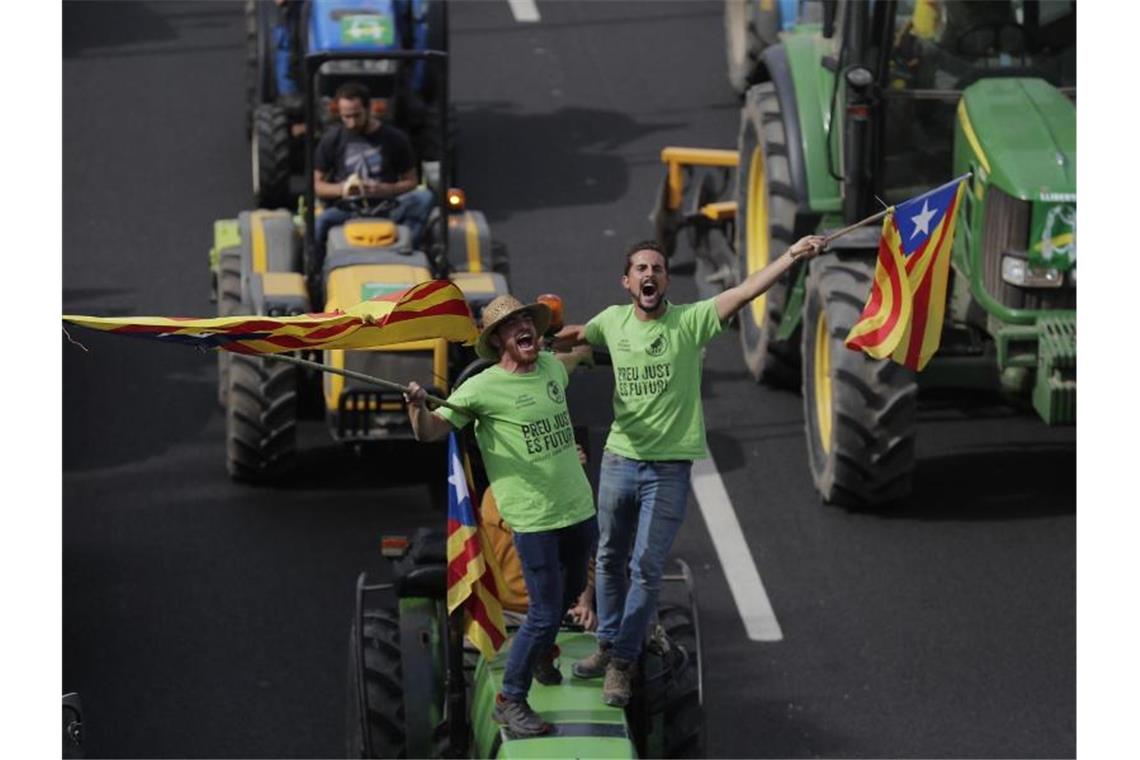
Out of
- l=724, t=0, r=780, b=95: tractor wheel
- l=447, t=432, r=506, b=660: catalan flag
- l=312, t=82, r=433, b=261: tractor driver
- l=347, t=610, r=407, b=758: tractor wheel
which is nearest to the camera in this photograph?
l=447, t=432, r=506, b=660: catalan flag

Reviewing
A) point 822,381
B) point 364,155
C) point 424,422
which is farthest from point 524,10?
point 424,422

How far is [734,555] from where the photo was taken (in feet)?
48.6

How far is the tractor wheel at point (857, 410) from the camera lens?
48.4 feet

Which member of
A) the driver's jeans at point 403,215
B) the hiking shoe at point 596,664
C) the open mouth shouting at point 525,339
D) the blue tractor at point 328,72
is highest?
the blue tractor at point 328,72

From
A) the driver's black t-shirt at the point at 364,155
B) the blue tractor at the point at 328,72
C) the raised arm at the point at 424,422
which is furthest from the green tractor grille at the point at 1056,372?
the blue tractor at the point at 328,72

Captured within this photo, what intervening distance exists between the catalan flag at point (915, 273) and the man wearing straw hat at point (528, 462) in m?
1.62

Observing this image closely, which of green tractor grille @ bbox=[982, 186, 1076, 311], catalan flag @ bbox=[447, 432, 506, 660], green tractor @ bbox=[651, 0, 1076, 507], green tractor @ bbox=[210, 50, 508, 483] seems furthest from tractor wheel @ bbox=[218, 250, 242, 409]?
catalan flag @ bbox=[447, 432, 506, 660]

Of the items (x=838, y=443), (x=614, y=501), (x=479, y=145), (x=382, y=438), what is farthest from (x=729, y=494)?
(x=479, y=145)

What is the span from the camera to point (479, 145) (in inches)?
850

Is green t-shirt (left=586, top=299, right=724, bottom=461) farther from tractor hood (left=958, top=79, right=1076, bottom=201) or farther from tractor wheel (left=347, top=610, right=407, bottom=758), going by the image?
tractor hood (left=958, top=79, right=1076, bottom=201)

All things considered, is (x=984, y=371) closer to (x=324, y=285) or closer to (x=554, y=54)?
(x=324, y=285)

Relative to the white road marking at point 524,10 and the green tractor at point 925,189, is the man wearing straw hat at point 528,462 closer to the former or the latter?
the green tractor at point 925,189

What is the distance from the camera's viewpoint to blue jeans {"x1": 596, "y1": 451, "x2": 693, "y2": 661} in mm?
10297

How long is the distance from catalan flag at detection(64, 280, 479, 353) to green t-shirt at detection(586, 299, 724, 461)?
600 millimetres
